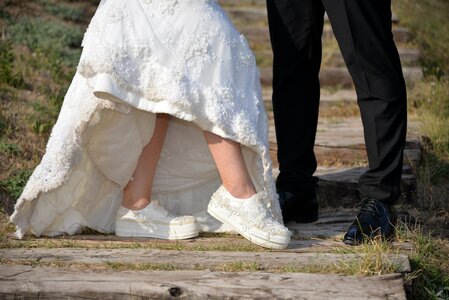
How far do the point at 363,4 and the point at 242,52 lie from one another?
1.73 ft

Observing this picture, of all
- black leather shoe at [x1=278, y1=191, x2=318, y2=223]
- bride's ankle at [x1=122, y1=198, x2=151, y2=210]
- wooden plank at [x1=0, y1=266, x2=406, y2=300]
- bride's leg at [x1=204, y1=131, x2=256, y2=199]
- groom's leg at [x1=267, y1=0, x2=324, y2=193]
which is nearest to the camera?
wooden plank at [x1=0, y1=266, x2=406, y2=300]

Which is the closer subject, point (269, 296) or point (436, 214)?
point (269, 296)

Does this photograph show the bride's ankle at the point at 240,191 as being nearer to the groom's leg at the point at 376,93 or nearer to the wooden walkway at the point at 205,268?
the wooden walkway at the point at 205,268

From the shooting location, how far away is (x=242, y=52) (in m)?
3.67

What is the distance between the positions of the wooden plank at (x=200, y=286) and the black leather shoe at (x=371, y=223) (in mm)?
549

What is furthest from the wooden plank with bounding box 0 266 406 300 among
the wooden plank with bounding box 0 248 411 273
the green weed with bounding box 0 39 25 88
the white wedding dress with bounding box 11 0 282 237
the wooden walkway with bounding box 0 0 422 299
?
the green weed with bounding box 0 39 25 88

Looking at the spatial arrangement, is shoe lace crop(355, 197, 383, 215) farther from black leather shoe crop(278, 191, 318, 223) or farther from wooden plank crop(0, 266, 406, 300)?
wooden plank crop(0, 266, 406, 300)

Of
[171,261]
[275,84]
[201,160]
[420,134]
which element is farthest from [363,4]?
[420,134]

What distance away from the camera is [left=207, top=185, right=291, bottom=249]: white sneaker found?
3.55 metres

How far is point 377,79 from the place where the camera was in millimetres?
3654

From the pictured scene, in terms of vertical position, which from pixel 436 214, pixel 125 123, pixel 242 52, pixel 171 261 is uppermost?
pixel 242 52

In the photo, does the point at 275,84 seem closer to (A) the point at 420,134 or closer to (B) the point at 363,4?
(B) the point at 363,4

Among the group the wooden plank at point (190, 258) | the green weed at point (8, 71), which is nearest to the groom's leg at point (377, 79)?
the wooden plank at point (190, 258)

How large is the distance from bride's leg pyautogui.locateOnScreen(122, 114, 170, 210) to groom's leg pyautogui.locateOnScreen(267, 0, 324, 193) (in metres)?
0.63
